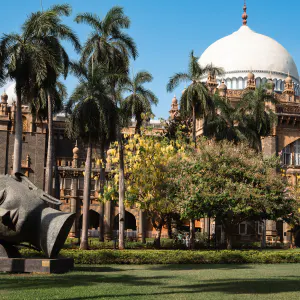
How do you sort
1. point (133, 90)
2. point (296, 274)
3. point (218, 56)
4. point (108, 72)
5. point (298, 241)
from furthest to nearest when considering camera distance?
point (218, 56)
point (298, 241)
point (133, 90)
point (108, 72)
point (296, 274)

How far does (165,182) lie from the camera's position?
114 ft

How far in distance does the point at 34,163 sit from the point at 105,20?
26.3m

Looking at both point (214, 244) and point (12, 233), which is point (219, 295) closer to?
point (12, 233)

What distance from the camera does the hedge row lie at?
23797mm

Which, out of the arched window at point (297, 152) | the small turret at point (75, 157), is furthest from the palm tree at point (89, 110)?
the arched window at point (297, 152)

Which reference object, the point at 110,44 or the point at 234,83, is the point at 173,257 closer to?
the point at 110,44

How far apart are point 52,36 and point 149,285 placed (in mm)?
18465

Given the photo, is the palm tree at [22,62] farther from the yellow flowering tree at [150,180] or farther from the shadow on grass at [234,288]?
the shadow on grass at [234,288]

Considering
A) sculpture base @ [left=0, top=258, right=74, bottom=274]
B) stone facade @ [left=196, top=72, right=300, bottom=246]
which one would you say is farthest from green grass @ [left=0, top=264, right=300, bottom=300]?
stone facade @ [left=196, top=72, right=300, bottom=246]

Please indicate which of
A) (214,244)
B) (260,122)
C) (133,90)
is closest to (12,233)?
(133,90)

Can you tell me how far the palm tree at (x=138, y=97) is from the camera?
1409 inches

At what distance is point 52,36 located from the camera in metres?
30.2

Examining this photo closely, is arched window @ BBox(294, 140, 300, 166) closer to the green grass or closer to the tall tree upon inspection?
the tall tree

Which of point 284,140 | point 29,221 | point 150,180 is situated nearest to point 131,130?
point 284,140
